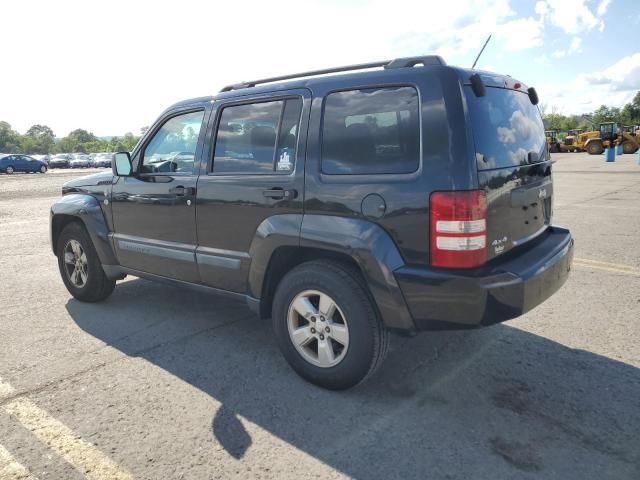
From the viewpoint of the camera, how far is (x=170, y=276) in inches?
164

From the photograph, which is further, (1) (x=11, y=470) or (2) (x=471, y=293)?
(2) (x=471, y=293)

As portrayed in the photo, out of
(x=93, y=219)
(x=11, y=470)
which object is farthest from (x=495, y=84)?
(x=93, y=219)

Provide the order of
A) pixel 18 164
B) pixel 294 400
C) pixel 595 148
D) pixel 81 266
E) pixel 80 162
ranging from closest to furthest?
pixel 294 400 → pixel 81 266 → pixel 18 164 → pixel 595 148 → pixel 80 162

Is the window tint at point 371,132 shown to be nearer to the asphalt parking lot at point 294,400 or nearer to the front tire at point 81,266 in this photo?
the asphalt parking lot at point 294,400

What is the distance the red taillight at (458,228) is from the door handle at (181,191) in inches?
76.7

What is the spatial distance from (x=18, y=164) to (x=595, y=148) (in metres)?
42.9

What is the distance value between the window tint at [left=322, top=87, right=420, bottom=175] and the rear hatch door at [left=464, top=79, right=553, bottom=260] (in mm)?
337

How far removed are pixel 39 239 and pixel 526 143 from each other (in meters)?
8.38

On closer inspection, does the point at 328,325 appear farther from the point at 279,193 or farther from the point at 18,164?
the point at 18,164

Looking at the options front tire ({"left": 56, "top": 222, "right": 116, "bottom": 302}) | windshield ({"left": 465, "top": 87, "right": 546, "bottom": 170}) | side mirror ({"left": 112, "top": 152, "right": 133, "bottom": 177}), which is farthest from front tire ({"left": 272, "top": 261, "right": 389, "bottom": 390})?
front tire ({"left": 56, "top": 222, "right": 116, "bottom": 302})

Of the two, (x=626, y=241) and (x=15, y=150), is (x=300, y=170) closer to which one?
(x=626, y=241)

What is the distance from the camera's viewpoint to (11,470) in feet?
8.07

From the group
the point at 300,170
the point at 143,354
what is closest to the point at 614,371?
the point at 300,170

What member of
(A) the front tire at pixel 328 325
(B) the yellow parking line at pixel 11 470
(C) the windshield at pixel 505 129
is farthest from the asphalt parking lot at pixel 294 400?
(C) the windshield at pixel 505 129
